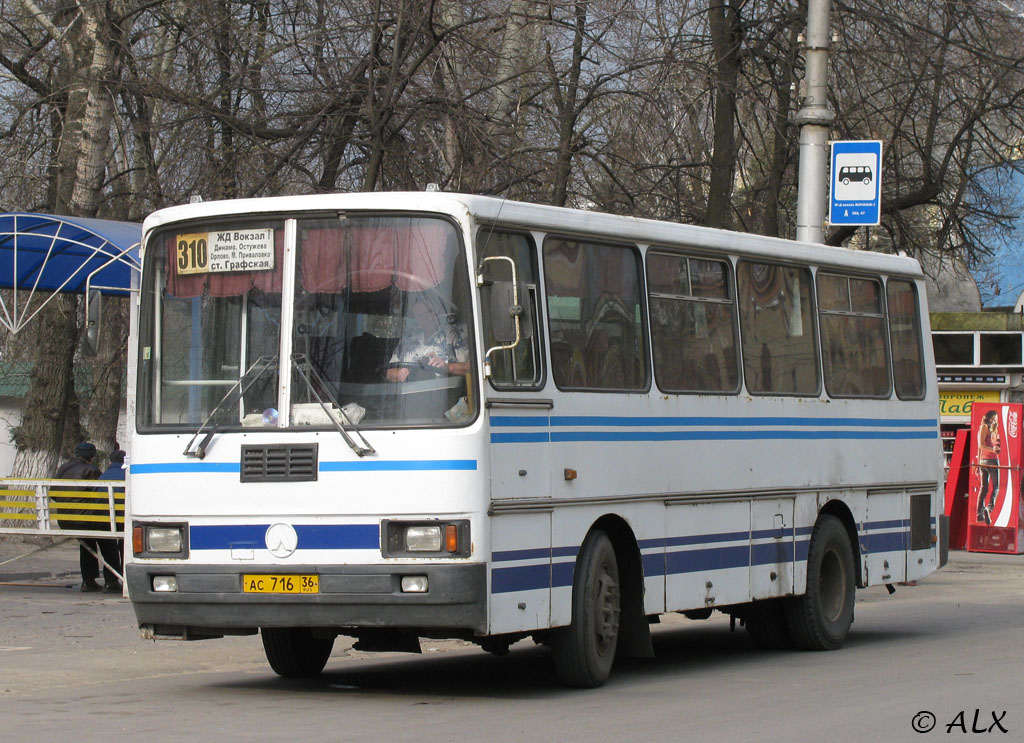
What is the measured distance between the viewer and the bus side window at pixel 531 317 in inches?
368

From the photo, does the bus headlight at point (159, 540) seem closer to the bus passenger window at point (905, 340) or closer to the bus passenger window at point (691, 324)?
the bus passenger window at point (691, 324)

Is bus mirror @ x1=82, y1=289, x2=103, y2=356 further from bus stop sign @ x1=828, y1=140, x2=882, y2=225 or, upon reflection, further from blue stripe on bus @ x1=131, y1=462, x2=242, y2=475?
bus stop sign @ x1=828, y1=140, x2=882, y2=225

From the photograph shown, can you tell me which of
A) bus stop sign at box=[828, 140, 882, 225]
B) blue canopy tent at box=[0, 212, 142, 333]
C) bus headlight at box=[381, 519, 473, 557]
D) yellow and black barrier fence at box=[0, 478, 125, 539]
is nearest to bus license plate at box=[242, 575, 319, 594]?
bus headlight at box=[381, 519, 473, 557]

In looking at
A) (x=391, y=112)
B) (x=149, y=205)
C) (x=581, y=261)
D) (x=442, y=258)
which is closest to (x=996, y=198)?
(x=391, y=112)

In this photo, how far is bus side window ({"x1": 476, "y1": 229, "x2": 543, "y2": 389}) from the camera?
9344 millimetres

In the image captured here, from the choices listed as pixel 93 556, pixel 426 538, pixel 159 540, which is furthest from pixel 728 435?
pixel 93 556

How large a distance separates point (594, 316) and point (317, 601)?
263 cm

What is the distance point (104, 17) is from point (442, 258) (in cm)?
1135

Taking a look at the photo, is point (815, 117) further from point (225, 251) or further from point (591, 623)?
point (225, 251)

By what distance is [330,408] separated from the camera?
30.4ft

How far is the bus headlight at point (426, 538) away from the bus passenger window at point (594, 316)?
1359mm

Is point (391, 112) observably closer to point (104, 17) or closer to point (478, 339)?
point (104, 17)

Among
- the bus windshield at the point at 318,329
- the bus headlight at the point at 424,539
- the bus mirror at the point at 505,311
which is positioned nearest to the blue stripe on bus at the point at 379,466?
the bus windshield at the point at 318,329

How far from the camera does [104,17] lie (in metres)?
19.2
